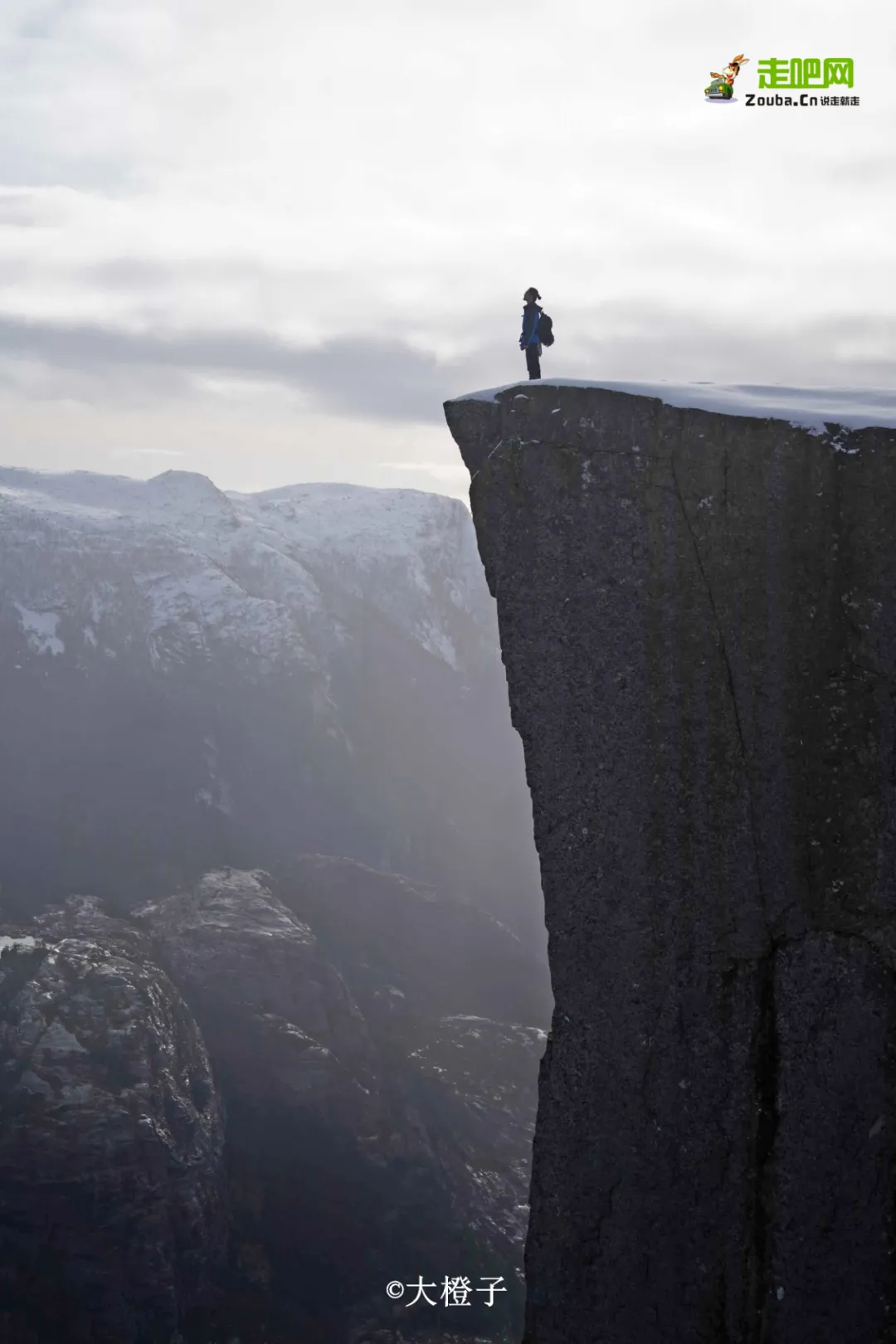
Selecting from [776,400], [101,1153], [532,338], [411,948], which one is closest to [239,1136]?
[101,1153]

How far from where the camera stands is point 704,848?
413 inches

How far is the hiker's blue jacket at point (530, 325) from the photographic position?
43.4 ft

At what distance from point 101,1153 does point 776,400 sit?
120 meters

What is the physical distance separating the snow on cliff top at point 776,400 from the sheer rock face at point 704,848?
0.12m

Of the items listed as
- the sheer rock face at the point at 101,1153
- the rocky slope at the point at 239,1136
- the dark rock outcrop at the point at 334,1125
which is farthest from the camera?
the dark rock outcrop at the point at 334,1125

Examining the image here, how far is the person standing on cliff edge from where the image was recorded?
43.2 ft

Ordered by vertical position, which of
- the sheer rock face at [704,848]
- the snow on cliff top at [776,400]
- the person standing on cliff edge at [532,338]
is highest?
the person standing on cliff edge at [532,338]

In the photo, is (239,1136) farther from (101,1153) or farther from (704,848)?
(704,848)

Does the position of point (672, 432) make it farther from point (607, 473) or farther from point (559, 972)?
point (559, 972)

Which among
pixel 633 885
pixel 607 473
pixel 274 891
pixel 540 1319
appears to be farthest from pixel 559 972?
pixel 274 891

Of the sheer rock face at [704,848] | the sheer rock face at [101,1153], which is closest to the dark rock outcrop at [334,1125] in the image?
the sheer rock face at [101,1153]

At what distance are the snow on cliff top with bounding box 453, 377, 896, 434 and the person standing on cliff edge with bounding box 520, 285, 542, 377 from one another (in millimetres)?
1918

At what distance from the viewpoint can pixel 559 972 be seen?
441 inches

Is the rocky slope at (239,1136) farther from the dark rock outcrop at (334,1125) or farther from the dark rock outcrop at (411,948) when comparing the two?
the dark rock outcrop at (411,948)
